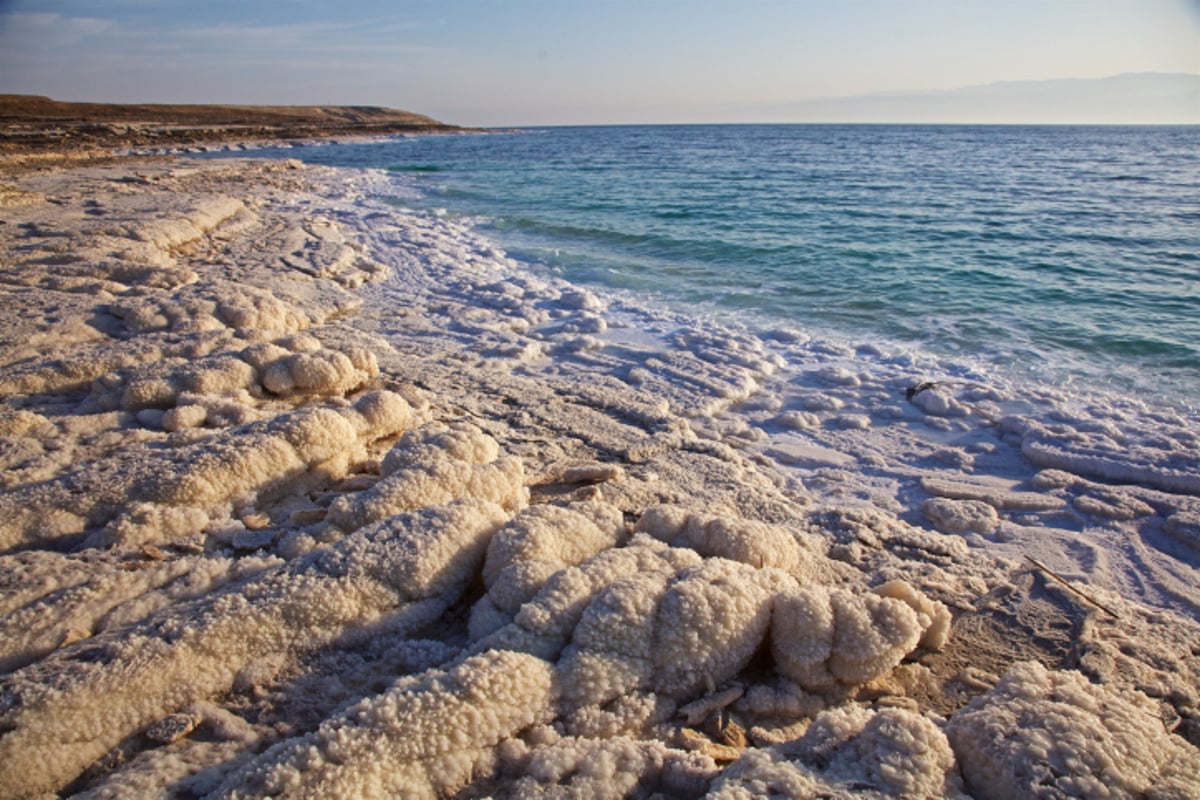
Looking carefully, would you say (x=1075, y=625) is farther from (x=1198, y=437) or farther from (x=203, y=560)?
(x=203, y=560)

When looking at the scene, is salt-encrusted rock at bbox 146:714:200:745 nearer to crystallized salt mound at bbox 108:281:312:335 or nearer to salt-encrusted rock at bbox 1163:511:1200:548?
crystallized salt mound at bbox 108:281:312:335

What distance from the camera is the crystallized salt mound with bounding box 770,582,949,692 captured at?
7.22 ft

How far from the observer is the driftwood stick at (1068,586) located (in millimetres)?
2791

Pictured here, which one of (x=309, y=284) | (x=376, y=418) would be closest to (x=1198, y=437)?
(x=376, y=418)

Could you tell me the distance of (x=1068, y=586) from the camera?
116 inches

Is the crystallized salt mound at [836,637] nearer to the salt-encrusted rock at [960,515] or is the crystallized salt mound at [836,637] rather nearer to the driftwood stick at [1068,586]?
the driftwood stick at [1068,586]

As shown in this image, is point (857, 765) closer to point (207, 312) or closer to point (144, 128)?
point (207, 312)

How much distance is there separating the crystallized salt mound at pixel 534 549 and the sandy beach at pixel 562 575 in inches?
0.6

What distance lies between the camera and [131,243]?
7.76m

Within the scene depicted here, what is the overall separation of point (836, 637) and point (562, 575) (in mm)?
996

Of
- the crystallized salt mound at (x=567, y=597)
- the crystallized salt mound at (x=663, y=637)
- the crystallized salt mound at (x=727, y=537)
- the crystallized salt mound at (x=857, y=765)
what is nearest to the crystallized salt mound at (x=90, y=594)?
the crystallized salt mound at (x=567, y=597)

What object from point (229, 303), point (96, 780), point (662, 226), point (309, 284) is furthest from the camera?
point (662, 226)

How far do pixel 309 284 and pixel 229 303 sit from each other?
2166 millimetres

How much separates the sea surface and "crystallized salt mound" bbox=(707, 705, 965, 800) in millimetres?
5039
